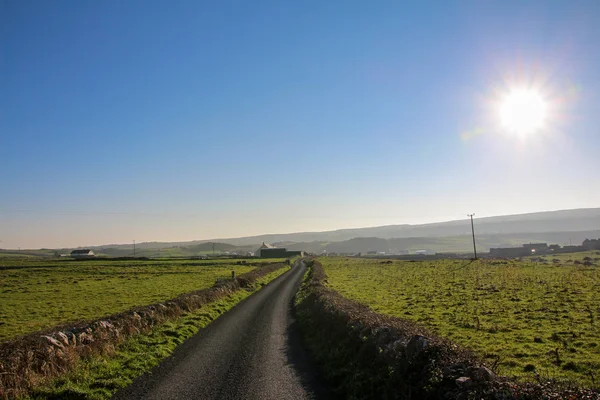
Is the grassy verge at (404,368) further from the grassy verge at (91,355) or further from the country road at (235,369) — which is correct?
the grassy verge at (91,355)

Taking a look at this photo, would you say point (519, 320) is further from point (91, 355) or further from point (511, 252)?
point (511, 252)

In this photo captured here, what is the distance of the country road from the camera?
40.0ft

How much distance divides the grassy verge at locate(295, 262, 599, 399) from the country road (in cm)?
117

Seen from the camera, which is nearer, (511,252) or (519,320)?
(519,320)

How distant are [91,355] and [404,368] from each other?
13.0 m

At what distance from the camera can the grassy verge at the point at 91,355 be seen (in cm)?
1196

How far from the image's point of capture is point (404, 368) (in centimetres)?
1095

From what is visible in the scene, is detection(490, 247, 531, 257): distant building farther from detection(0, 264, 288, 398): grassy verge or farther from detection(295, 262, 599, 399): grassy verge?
detection(0, 264, 288, 398): grassy verge

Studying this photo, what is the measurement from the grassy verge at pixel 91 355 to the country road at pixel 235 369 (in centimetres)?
86

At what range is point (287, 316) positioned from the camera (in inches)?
1107

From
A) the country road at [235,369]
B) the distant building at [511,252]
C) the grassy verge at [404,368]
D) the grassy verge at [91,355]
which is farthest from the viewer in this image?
the distant building at [511,252]

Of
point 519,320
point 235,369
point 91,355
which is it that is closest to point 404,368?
point 235,369

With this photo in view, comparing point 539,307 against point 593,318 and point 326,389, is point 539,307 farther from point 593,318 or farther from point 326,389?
point 326,389

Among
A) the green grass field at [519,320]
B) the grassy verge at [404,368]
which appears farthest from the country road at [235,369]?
the green grass field at [519,320]
